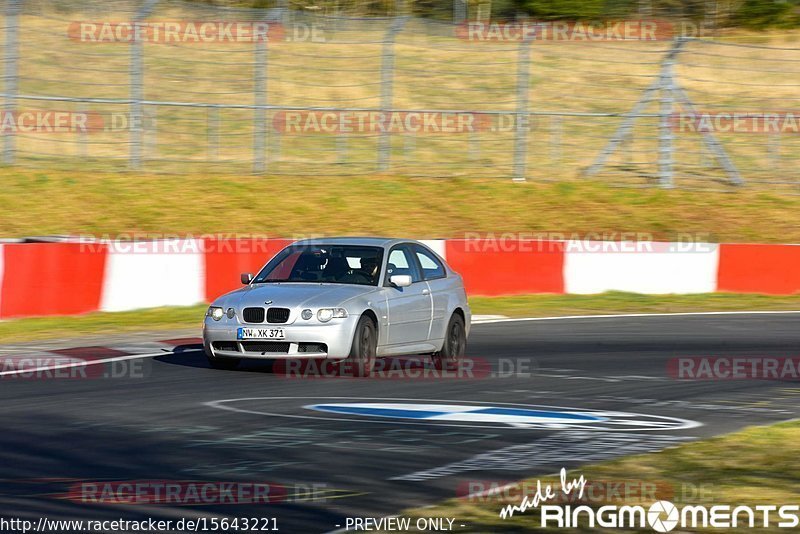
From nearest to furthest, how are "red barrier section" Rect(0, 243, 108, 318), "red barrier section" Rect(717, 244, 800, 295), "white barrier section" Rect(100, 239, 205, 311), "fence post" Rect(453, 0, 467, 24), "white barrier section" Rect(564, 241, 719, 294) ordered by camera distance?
1. "red barrier section" Rect(0, 243, 108, 318)
2. "white barrier section" Rect(100, 239, 205, 311)
3. "white barrier section" Rect(564, 241, 719, 294)
4. "red barrier section" Rect(717, 244, 800, 295)
5. "fence post" Rect(453, 0, 467, 24)

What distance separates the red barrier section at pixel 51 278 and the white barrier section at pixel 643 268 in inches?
293

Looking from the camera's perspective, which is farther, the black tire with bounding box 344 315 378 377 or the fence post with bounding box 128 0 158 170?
the fence post with bounding box 128 0 158 170

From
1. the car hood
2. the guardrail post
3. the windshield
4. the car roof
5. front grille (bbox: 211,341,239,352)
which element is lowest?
front grille (bbox: 211,341,239,352)

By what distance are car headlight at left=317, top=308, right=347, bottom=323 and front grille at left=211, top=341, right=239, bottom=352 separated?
850 millimetres

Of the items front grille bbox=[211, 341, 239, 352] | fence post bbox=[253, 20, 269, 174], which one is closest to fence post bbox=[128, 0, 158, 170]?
fence post bbox=[253, 20, 269, 174]

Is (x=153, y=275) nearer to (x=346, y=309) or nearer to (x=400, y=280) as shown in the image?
(x=400, y=280)

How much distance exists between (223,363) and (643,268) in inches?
401

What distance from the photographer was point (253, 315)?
1200 cm

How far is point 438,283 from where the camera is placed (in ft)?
44.0

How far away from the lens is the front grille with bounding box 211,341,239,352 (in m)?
12.0

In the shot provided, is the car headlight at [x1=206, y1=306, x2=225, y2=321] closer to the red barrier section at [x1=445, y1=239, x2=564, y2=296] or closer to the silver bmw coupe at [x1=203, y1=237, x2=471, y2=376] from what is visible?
the silver bmw coupe at [x1=203, y1=237, x2=471, y2=376]

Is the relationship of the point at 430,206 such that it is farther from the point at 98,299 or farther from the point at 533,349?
the point at 533,349

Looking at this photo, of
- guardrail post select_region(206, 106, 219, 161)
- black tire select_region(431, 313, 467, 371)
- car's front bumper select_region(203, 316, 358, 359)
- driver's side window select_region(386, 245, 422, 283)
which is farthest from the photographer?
guardrail post select_region(206, 106, 219, 161)

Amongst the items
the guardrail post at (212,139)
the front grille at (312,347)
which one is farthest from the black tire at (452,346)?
the guardrail post at (212,139)
